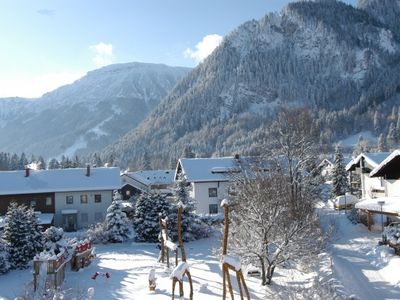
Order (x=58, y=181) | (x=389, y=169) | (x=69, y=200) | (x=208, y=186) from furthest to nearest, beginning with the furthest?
(x=208, y=186), (x=58, y=181), (x=69, y=200), (x=389, y=169)

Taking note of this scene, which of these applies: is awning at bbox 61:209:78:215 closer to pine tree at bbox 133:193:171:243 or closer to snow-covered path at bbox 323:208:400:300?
pine tree at bbox 133:193:171:243

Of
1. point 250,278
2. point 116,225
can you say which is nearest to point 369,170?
point 116,225

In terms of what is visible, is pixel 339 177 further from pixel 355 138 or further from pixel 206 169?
pixel 355 138

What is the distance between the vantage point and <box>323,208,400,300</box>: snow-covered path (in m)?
22.2

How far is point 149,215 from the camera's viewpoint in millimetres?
41688

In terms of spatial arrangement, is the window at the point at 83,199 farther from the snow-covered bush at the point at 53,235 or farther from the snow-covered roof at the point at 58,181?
the snow-covered bush at the point at 53,235

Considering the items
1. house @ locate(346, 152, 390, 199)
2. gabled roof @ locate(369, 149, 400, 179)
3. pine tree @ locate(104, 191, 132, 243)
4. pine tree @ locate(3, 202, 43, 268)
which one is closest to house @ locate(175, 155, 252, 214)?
pine tree @ locate(104, 191, 132, 243)

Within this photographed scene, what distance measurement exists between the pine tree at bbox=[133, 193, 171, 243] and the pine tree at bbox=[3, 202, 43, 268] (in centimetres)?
935

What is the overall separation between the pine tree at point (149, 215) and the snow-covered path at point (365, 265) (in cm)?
1570

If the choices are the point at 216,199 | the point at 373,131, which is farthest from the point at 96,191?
the point at 373,131

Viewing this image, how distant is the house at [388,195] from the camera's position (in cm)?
3434

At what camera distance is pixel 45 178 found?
5378 cm

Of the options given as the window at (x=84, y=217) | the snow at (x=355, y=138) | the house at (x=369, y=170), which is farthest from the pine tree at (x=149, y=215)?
the snow at (x=355, y=138)

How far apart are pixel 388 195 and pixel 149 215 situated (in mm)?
21853
